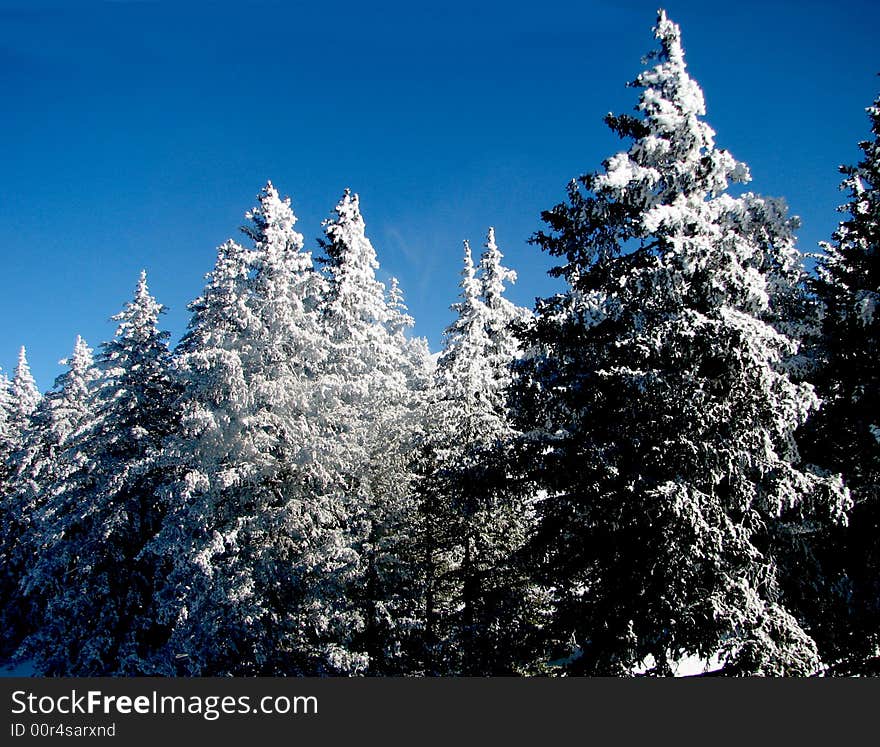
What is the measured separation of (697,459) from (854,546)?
16.1 feet

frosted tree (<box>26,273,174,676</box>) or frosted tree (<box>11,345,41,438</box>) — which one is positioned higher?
frosted tree (<box>11,345,41,438</box>)

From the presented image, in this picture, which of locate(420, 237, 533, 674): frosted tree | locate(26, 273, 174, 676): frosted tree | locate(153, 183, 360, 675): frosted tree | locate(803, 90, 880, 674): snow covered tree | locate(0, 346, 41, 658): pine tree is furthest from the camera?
locate(0, 346, 41, 658): pine tree

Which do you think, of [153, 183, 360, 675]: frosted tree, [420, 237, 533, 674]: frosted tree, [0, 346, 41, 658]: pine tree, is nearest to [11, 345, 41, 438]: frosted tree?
[0, 346, 41, 658]: pine tree

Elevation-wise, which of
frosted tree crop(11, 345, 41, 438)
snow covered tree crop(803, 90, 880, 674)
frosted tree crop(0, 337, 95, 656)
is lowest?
snow covered tree crop(803, 90, 880, 674)

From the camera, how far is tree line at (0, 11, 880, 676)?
9312 millimetres

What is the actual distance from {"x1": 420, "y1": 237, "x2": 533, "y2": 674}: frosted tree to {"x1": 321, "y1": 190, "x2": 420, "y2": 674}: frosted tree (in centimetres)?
89

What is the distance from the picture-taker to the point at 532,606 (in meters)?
16.5

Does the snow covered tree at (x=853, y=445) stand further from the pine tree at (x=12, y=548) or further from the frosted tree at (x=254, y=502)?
the pine tree at (x=12, y=548)

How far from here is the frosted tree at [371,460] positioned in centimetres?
1739

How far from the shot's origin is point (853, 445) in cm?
1165

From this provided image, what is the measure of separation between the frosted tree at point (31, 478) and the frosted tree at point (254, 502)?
48.1 ft

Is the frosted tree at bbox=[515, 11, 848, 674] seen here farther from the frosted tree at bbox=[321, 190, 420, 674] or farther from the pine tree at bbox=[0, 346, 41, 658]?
the pine tree at bbox=[0, 346, 41, 658]

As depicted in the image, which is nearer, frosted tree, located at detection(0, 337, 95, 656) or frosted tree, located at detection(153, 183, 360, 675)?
frosted tree, located at detection(153, 183, 360, 675)

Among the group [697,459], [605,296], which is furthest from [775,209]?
[697,459]
